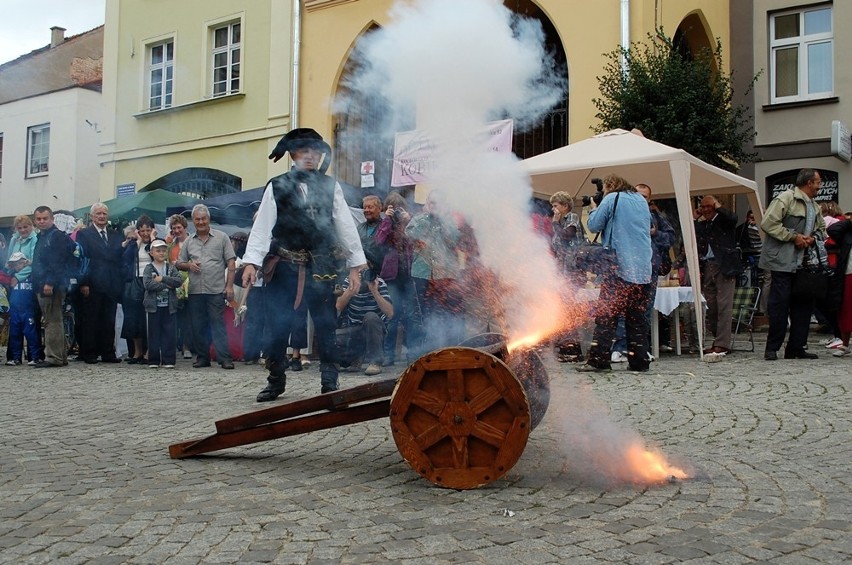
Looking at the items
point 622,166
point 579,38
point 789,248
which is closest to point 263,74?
point 579,38

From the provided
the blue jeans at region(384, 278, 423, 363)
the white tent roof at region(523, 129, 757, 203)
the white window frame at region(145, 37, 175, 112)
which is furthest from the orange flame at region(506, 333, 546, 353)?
the white window frame at region(145, 37, 175, 112)

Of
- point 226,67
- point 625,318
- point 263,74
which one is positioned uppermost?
point 226,67

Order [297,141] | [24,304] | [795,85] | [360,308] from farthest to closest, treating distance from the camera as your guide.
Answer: [795,85] → [24,304] → [360,308] → [297,141]

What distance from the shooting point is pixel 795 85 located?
1602cm

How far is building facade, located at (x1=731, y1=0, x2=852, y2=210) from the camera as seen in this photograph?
15273mm

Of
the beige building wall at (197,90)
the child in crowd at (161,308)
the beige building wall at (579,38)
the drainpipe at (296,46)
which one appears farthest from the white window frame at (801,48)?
the child in crowd at (161,308)

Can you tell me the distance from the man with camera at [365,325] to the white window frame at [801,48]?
11.0 metres

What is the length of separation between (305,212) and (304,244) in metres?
0.26

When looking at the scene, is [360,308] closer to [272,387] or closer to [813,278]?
[272,387]

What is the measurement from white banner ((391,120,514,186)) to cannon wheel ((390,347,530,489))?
7.67ft

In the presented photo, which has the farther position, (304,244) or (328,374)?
(328,374)

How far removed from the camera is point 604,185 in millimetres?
7617

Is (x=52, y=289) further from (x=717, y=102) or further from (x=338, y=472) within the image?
(x=717, y=102)

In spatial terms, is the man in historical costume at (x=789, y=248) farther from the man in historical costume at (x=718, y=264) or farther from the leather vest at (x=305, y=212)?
the leather vest at (x=305, y=212)
